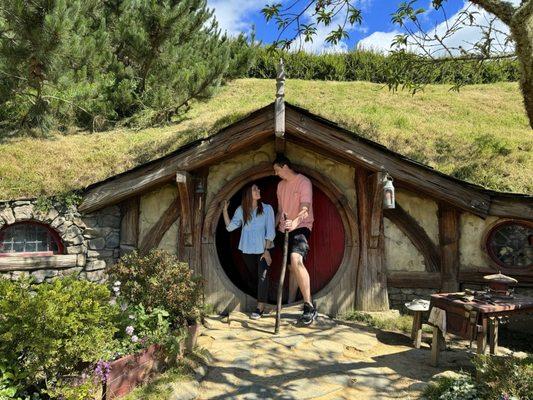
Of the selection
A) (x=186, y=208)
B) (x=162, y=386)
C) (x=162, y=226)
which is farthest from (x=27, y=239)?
(x=162, y=386)

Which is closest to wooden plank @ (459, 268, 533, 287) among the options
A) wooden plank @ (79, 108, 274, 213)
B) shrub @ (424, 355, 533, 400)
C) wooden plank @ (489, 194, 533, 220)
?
wooden plank @ (489, 194, 533, 220)

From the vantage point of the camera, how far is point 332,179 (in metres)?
6.95

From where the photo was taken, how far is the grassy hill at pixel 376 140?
7305 millimetres

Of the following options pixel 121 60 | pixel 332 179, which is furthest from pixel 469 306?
pixel 121 60

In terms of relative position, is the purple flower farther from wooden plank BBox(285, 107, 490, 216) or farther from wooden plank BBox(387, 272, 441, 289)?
wooden plank BBox(387, 272, 441, 289)

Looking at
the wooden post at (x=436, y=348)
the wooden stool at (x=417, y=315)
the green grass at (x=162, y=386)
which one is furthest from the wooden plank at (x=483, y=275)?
the green grass at (x=162, y=386)

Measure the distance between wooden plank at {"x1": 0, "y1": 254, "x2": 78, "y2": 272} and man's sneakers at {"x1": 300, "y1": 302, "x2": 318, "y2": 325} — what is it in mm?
3453

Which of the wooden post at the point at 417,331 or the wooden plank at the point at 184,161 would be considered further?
the wooden plank at the point at 184,161

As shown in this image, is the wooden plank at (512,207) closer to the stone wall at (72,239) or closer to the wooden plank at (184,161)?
the wooden plank at (184,161)

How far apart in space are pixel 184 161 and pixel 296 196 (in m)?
1.72

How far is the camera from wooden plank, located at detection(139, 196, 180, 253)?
23.5 feet

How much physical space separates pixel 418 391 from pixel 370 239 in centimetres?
270

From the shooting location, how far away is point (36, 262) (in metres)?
6.66

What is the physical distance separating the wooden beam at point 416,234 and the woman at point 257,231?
177 centimetres
